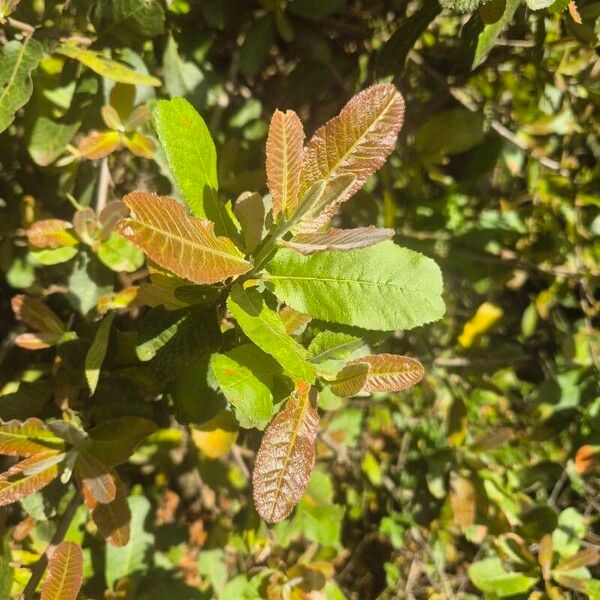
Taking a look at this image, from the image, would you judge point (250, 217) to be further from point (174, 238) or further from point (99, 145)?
point (99, 145)

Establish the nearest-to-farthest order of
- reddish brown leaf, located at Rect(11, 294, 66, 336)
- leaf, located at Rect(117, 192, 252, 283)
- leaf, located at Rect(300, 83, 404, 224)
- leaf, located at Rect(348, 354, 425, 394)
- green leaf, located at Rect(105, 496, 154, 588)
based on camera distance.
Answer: leaf, located at Rect(117, 192, 252, 283)
leaf, located at Rect(300, 83, 404, 224)
leaf, located at Rect(348, 354, 425, 394)
reddish brown leaf, located at Rect(11, 294, 66, 336)
green leaf, located at Rect(105, 496, 154, 588)

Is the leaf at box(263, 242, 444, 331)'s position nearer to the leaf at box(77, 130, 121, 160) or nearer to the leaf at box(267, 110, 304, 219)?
the leaf at box(267, 110, 304, 219)

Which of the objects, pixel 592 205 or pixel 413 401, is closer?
pixel 592 205

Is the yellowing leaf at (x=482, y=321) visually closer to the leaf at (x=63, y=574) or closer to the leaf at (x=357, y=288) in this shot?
the leaf at (x=357, y=288)

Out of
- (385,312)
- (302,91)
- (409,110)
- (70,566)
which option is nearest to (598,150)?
(409,110)

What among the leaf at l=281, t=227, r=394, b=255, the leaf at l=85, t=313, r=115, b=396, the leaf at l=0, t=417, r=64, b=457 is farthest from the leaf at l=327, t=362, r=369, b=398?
the leaf at l=0, t=417, r=64, b=457

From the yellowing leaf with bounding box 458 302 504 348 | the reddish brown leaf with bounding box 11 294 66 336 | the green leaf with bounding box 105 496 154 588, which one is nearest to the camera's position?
the reddish brown leaf with bounding box 11 294 66 336

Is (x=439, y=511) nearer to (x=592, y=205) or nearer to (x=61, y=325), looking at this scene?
(x=592, y=205)
